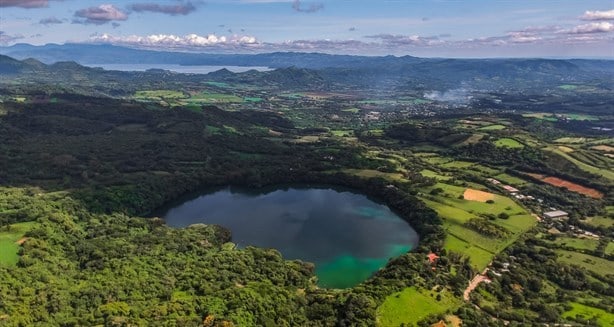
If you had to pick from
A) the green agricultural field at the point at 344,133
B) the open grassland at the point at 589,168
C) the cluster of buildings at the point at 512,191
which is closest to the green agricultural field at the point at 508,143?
the open grassland at the point at 589,168

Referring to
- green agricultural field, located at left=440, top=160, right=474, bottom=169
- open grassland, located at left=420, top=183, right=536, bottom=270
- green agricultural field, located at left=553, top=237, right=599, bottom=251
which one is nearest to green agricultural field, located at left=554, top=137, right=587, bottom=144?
green agricultural field, located at left=440, top=160, right=474, bottom=169

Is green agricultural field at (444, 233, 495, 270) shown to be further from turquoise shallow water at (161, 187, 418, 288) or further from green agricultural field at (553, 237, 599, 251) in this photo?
green agricultural field at (553, 237, 599, 251)

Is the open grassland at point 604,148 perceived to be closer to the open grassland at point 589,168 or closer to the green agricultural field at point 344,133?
the open grassland at point 589,168

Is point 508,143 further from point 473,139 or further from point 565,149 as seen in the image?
point 565,149

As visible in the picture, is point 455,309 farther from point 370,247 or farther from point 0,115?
point 0,115

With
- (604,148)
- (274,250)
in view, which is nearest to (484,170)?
(604,148)

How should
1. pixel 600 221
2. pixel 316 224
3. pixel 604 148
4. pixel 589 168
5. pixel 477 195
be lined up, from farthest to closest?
pixel 604 148 < pixel 589 168 < pixel 477 195 < pixel 316 224 < pixel 600 221
